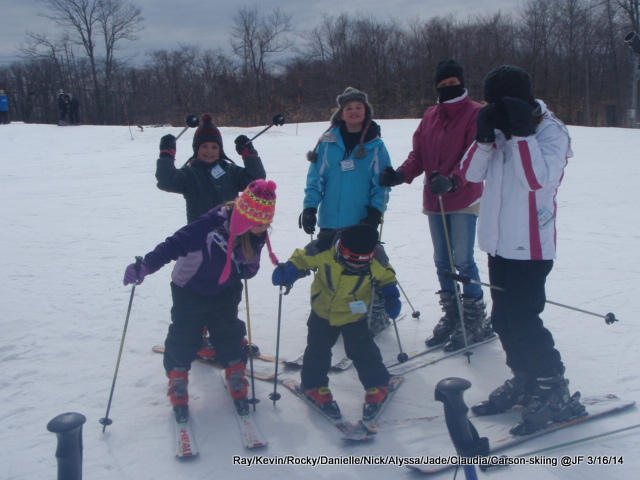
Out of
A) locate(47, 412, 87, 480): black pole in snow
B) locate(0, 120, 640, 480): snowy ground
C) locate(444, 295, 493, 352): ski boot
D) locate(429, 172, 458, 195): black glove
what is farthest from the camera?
locate(444, 295, 493, 352): ski boot

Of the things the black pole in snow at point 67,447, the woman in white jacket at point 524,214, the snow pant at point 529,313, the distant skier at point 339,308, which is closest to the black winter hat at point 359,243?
the distant skier at point 339,308

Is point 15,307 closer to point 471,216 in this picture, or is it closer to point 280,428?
point 280,428

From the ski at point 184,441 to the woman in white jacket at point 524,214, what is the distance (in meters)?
1.56

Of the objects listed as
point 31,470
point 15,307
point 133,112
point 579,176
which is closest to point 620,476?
point 31,470

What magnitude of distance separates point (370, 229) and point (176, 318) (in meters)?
1.18

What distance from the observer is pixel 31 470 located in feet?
8.29

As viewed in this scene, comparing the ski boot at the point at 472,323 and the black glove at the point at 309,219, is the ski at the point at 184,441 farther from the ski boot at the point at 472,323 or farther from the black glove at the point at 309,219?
the ski boot at the point at 472,323

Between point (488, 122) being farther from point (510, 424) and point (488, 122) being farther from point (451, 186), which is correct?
point (510, 424)

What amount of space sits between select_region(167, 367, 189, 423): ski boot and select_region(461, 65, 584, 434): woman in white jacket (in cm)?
169

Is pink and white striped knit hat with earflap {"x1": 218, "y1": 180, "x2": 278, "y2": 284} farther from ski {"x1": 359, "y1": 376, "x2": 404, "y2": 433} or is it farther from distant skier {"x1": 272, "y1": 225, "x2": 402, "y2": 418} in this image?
ski {"x1": 359, "y1": 376, "x2": 404, "y2": 433}

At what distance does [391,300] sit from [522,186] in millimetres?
909

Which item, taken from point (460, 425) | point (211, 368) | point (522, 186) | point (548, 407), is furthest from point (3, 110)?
point (460, 425)

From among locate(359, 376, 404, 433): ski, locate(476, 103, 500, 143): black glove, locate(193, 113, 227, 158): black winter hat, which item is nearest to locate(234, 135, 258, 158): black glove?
locate(193, 113, 227, 158): black winter hat

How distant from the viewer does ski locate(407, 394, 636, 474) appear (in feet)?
8.45
